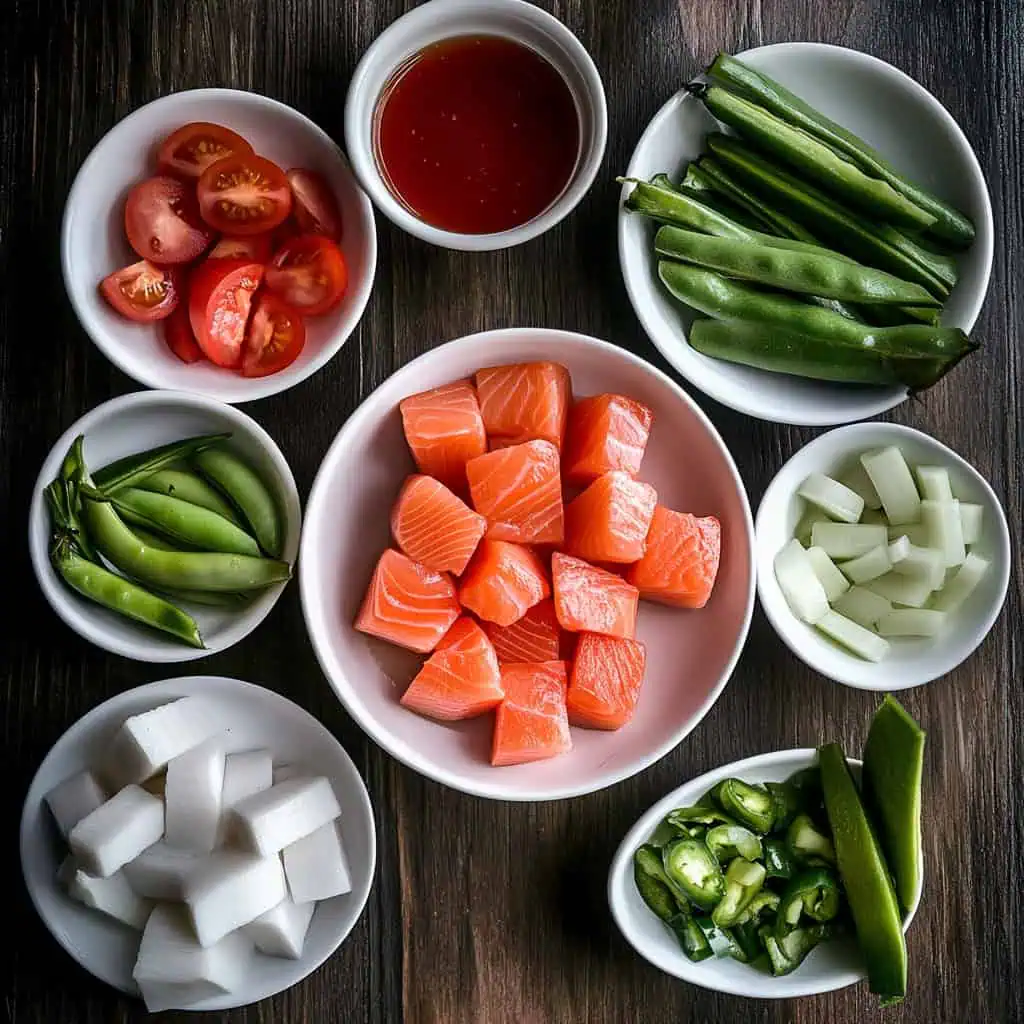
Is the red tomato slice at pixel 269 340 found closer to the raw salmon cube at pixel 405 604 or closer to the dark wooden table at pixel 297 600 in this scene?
the dark wooden table at pixel 297 600

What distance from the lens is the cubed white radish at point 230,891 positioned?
2221 mm

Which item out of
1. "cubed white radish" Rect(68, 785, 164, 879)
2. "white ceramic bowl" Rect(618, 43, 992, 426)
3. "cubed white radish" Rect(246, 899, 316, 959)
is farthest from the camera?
"white ceramic bowl" Rect(618, 43, 992, 426)

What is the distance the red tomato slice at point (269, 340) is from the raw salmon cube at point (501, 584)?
598 mm

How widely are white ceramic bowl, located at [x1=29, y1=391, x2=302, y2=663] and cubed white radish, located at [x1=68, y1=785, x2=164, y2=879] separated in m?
0.30

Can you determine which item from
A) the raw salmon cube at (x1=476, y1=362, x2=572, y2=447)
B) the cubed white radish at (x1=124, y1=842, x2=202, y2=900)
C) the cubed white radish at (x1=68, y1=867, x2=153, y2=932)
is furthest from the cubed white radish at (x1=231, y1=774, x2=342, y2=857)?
the raw salmon cube at (x1=476, y1=362, x2=572, y2=447)

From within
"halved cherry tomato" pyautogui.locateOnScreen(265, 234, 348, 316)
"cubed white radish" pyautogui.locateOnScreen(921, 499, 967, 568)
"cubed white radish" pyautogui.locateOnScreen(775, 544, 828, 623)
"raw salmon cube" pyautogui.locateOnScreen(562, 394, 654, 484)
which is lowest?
"cubed white radish" pyautogui.locateOnScreen(775, 544, 828, 623)

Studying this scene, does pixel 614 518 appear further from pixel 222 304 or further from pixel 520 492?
pixel 222 304

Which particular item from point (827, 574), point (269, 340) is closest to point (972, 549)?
point (827, 574)

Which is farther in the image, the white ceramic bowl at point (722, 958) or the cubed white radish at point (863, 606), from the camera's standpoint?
the cubed white radish at point (863, 606)

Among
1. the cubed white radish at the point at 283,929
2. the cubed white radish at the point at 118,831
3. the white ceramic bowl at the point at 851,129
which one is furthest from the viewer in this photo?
the white ceramic bowl at the point at 851,129

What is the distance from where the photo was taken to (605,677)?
232 centimetres

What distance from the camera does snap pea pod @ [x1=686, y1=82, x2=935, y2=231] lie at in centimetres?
238

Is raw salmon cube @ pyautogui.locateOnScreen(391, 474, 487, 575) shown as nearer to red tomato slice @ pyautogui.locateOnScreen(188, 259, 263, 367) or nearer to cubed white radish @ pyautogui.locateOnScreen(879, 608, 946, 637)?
red tomato slice @ pyautogui.locateOnScreen(188, 259, 263, 367)

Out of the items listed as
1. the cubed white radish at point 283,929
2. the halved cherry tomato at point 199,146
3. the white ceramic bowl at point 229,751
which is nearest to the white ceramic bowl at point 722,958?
the white ceramic bowl at point 229,751
